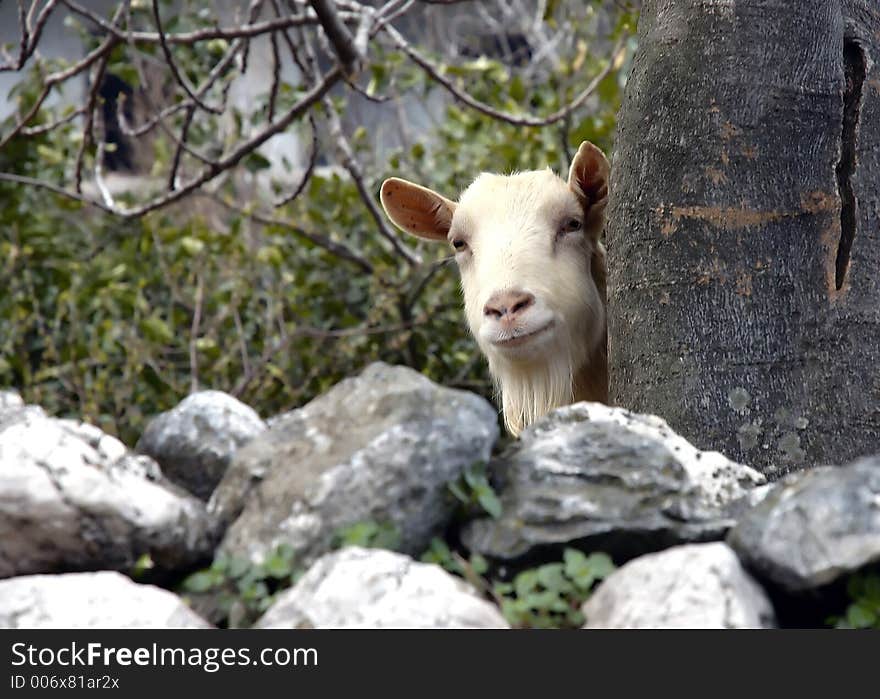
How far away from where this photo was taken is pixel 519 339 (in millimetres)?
3799

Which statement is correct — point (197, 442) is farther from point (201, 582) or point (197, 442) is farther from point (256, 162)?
point (256, 162)

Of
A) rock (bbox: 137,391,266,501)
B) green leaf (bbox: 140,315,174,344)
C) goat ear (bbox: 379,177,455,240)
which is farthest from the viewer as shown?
green leaf (bbox: 140,315,174,344)

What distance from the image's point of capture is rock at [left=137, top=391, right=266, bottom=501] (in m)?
2.45

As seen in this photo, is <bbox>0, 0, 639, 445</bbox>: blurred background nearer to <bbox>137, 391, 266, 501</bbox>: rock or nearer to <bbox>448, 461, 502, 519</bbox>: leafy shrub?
<bbox>137, 391, 266, 501</bbox>: rock

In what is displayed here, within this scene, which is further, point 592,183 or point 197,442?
point 592,183

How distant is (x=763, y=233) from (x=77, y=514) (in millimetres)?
1837

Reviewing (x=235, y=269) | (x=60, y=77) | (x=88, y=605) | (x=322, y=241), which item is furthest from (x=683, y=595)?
(x=235, y=269)

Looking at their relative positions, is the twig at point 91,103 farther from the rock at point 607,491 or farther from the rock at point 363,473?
the rock at point 607,491

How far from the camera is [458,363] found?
23.8 feet

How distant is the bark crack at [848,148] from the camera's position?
2965 mm

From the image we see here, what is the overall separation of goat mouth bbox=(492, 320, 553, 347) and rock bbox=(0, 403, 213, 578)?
186 cm

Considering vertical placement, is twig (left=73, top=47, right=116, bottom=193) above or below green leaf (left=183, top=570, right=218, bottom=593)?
above

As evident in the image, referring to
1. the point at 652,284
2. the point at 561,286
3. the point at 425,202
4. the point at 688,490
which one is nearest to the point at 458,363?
the point at 425,202

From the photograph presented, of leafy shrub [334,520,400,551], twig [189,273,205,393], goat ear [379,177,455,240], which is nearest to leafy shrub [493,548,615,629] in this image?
leafy shrub [334,520,400,551]
